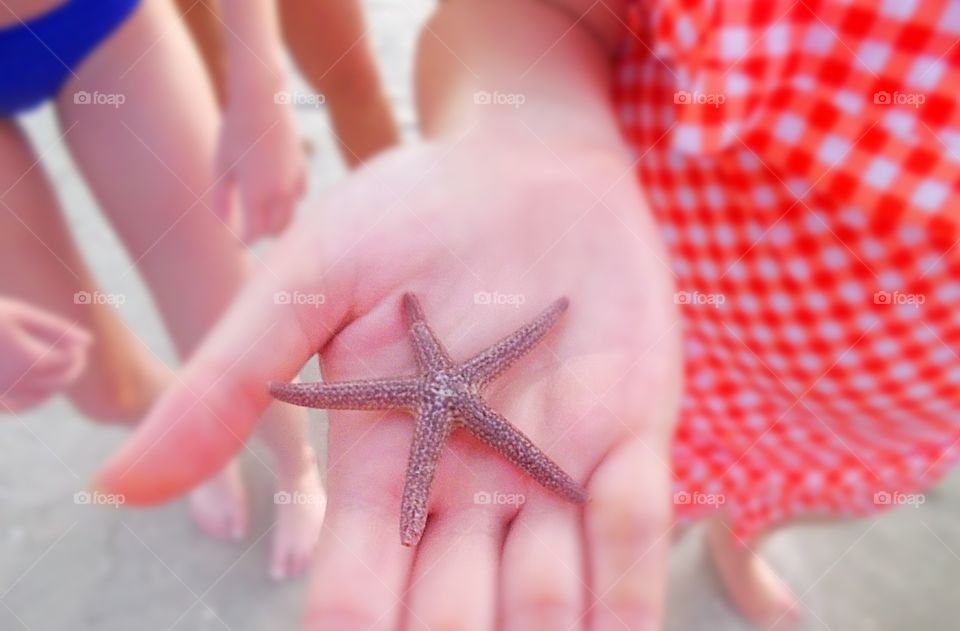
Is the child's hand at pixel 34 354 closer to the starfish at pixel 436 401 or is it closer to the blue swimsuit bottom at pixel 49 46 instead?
the blue swimsuit bottom at pixel 49 46

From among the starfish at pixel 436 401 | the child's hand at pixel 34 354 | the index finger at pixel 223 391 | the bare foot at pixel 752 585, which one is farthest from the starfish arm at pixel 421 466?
the bare foot at pixel 752 585

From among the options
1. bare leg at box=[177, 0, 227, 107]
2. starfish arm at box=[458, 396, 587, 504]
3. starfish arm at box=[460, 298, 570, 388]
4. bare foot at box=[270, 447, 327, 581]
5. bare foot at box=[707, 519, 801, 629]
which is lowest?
bare foot at box=[707, 519, 801, 629]

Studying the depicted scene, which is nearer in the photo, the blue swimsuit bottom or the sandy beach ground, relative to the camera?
the blue swimsuit bottom

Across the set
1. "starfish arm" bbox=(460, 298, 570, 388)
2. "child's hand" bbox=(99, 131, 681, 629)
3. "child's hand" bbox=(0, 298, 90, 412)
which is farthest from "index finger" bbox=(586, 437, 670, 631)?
"child's hand" bbox=(0, 298, 90, 412)

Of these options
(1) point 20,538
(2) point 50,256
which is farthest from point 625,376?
(1) point 20,538

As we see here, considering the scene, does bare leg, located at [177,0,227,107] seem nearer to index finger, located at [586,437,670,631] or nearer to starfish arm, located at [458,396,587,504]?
starfish arm, located at [458,396,587,504]

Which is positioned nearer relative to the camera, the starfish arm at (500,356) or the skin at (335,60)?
the starfish arm at (500,356)
